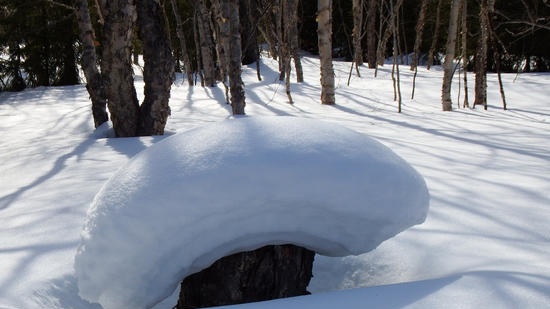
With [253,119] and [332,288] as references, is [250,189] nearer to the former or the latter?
[253,119]

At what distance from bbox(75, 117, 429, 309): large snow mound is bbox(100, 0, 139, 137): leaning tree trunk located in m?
2.83

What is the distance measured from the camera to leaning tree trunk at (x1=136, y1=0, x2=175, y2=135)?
4051 millimetres

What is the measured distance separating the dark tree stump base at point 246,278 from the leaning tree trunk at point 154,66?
9.56ft

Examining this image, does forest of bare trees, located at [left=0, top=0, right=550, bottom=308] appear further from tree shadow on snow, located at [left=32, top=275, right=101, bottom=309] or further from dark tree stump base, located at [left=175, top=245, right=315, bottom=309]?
tree shadow on snow, located at [left=32, top=275, right=101, bottom=309]


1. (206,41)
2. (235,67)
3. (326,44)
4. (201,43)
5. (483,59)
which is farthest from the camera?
(201,43)

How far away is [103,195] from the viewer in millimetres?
1505

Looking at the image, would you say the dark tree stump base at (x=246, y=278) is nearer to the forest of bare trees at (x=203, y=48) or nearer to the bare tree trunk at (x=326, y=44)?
the forest of bare trees at (x=203, y=48)

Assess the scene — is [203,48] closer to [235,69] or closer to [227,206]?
[235,69]

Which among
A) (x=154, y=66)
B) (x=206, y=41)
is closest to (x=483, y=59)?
(x=154, y=66)

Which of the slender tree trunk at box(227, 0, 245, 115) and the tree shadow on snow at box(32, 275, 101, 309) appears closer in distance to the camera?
the tree shadow on snow at box(32, 275, 101, 309)

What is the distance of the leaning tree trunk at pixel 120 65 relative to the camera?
12.8ft

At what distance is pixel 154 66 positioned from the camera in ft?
13.6

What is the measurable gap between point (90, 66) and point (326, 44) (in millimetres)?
3749

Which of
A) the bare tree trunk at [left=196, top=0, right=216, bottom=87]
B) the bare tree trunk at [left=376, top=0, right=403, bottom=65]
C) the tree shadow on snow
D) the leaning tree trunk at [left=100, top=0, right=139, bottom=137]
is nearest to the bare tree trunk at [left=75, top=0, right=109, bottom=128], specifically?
the leaning tree trunk at [left=100, top=0, right=139, bottom=137]
